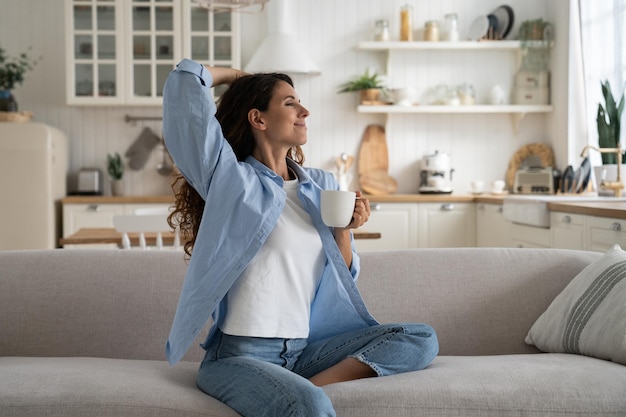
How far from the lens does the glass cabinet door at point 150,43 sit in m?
5.81

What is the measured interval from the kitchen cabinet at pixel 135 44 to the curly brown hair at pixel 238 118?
12.5 ft

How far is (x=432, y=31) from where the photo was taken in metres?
5.93

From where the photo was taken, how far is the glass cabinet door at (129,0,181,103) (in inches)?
229

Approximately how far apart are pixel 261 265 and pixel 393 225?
12.5 ft

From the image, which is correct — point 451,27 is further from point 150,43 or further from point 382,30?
point 150,43

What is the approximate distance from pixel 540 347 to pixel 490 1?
4.29 meters

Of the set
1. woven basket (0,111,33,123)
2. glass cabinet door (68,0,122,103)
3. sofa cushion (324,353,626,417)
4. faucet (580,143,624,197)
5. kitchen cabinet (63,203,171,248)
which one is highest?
glass cabinet door (68,0,122,103)

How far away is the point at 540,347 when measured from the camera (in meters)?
2.37

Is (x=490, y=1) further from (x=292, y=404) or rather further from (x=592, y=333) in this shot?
(x=292, y=404)

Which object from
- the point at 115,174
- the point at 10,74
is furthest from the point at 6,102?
the point at 115,174

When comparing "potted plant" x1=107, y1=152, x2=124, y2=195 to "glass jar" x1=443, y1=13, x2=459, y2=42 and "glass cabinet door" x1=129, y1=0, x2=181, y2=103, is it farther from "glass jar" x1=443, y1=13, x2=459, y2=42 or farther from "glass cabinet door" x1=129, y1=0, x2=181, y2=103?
"glass jar" x1=443, y1=13, x2=459, y2=42

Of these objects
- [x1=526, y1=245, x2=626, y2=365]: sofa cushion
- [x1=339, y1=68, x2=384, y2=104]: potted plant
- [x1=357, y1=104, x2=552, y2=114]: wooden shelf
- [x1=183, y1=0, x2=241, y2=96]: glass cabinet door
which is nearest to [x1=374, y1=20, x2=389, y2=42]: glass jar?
[x1=339, y1=68, x2=384, y2=104]: potted plant

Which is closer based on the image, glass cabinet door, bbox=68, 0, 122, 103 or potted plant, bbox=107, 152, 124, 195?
glass cabinet door, bbox=68, 0, 122, 103

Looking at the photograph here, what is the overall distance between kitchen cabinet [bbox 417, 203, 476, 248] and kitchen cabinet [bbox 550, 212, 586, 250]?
1.35 meters
